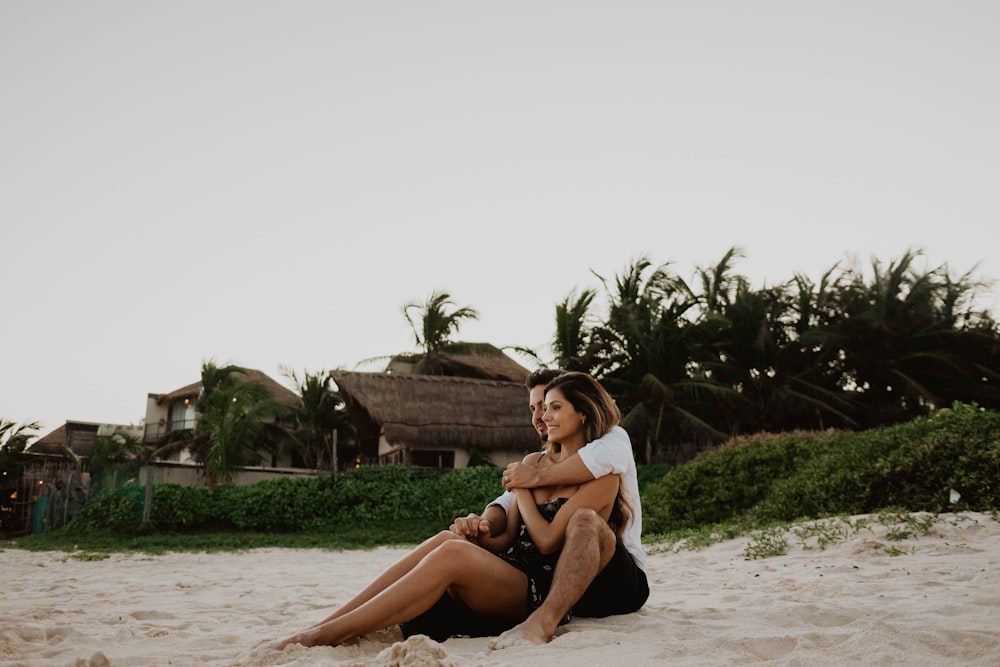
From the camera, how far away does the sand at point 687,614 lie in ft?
8.14

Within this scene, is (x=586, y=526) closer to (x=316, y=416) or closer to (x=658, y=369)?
(x=658, y=369)

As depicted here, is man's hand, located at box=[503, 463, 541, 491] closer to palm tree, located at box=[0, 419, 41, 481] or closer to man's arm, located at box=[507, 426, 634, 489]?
man's arm, located at box=[507, 426, 634, 489]

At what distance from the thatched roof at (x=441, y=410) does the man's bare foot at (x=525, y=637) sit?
15750 millimetres

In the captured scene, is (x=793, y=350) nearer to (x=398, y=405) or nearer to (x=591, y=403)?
(x=398, y=405)

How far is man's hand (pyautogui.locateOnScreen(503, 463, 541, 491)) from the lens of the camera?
3.07 m

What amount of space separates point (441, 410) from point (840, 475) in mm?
12453

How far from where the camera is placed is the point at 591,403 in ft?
10.5

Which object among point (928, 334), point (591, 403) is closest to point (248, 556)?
point (591, 403)

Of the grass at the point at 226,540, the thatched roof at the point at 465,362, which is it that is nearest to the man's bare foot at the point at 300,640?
the grass at the point at 226,540

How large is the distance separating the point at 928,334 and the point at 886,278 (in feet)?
5.74

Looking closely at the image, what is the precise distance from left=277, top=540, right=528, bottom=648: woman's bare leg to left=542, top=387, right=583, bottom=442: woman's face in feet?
2.04

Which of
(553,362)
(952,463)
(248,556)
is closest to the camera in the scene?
(952,463)

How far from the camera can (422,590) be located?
9.14 ft

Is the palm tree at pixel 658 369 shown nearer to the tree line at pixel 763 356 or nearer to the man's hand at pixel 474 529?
the tree line at pixel 763 356
